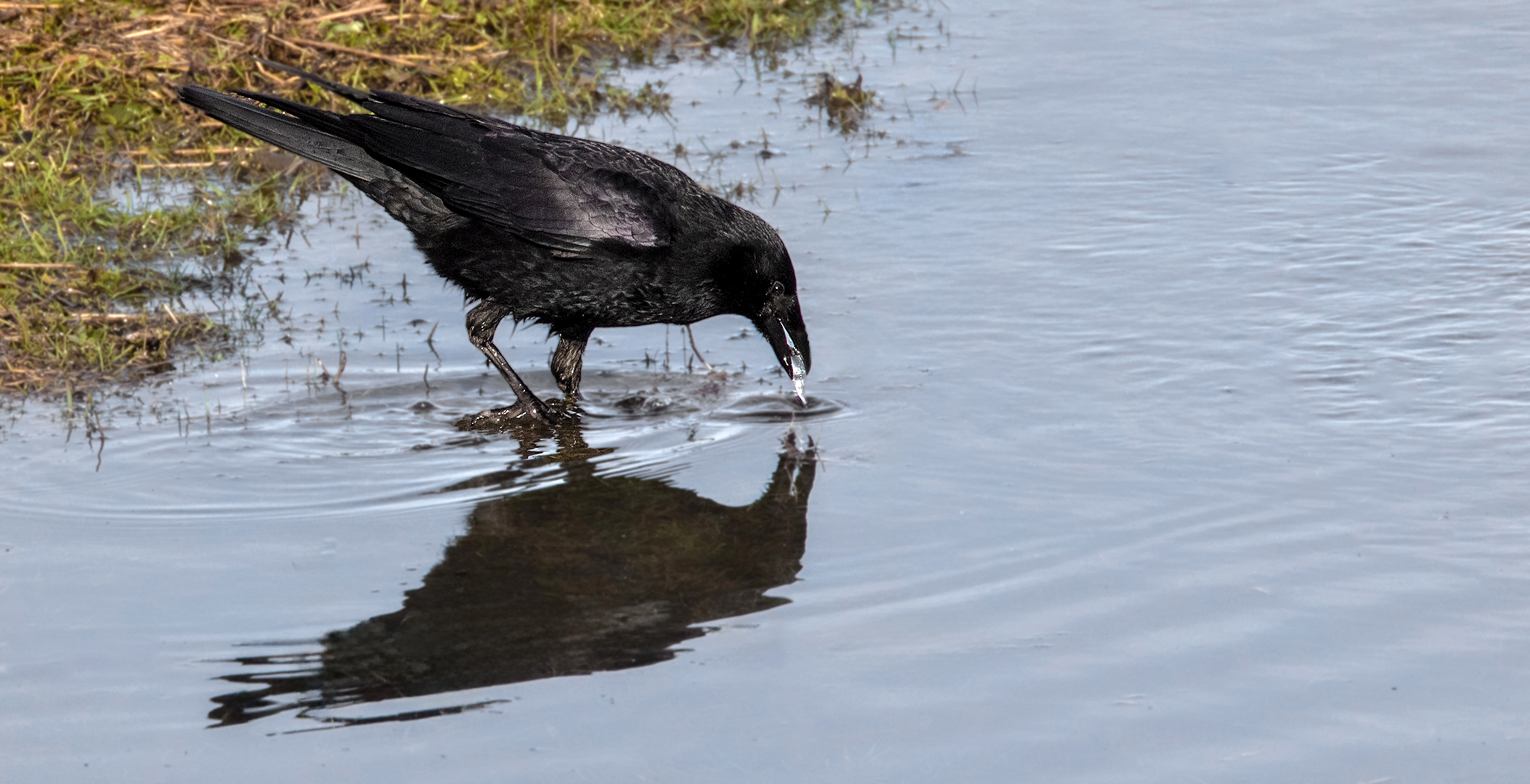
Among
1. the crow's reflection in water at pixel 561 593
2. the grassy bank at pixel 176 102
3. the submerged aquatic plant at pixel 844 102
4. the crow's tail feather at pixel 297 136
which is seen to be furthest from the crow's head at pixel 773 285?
the submerged aquatic plant at pixel 844 102

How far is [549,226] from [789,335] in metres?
0.92

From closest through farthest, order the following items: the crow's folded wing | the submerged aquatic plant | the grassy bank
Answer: the crow's folded wing
the grassy bank
the submerged aquatic plant

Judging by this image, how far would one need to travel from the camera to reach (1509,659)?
3.44m

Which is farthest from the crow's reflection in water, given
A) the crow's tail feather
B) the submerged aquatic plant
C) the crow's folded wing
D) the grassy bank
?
the submerged aquatic plant

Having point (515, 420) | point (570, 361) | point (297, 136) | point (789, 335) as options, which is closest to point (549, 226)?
point (570, 361)

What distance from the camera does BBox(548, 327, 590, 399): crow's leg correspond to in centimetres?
541

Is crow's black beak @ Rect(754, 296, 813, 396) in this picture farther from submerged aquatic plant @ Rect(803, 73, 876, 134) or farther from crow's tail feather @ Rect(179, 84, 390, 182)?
submerged aquatic plant @ Rect(803, 73, 876, 134)

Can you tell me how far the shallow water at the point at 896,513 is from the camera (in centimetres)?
325

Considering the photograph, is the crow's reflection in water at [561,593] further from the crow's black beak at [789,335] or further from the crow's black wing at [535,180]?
the crow's black wing at [535,180]

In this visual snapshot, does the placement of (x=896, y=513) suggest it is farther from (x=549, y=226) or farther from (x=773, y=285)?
(x=549, y=226)

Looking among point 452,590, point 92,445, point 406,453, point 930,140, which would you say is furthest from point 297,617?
point 930,140

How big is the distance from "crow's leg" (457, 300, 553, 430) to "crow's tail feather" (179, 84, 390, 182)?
62cm

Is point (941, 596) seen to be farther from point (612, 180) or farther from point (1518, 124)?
point (1518, 124)

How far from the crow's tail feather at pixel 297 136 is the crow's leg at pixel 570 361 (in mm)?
887
